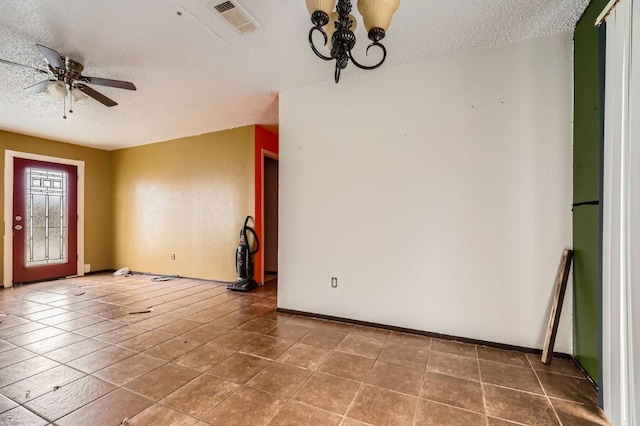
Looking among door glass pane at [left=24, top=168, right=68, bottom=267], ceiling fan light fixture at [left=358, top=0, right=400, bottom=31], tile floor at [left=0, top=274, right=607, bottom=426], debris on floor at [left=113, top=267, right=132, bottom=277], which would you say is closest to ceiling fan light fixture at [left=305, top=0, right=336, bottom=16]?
ceiling fan light fixture at [left=358, top=0, right=400, bottom=31]

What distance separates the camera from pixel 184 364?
220 cm

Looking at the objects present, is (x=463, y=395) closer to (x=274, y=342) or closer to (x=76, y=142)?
(x=274, y=342)

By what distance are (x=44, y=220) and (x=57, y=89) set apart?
3920mm

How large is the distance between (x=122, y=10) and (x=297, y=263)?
2715mm

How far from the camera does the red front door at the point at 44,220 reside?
16.2 ft

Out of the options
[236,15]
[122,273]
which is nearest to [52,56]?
[236,15]

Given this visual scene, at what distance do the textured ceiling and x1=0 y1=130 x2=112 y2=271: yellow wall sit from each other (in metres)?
2.00

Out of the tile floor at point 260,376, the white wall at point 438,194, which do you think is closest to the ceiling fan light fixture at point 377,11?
the white wall at point 438,194

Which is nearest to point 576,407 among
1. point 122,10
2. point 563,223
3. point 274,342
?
point 563,223

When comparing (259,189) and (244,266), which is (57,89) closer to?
(259,189)

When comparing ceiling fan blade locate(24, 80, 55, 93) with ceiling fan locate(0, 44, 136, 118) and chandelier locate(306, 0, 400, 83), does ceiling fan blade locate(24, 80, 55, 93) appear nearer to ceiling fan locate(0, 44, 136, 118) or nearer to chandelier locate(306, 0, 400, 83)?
ceiling fan locate(0, 44, 136, 118)

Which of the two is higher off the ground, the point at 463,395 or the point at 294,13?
the point at 294,13

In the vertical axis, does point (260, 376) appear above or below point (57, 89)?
below

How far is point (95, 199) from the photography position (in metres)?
6.06
